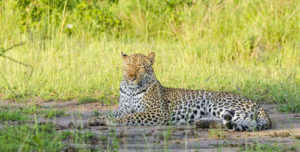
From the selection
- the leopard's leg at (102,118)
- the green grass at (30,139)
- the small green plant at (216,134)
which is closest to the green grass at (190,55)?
the leopard's leg at (102,118)

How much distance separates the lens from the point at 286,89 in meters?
9.57

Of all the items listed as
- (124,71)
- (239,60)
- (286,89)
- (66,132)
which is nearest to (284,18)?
(239,60)

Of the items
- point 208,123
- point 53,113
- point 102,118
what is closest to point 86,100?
point 53,113

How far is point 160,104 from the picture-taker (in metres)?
7.73

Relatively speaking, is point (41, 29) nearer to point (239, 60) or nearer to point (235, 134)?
point (239, 60)

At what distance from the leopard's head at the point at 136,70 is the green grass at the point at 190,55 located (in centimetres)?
185

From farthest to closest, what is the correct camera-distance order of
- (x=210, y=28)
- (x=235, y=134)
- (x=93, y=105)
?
(x=210, y=28), (x=93, y=105), (x=235, y=134)

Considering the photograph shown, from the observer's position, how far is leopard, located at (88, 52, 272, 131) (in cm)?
745

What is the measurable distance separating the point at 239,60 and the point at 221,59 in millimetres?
427

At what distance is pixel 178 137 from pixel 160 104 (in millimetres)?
1261

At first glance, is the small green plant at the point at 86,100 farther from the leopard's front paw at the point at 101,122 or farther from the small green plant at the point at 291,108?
the small green plant at the point at 291,108

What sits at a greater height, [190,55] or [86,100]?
[190,55]

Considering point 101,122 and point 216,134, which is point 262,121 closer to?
point 216,134

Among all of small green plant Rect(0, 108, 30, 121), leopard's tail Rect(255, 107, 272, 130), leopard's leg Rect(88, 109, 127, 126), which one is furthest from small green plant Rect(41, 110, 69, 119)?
leopard's tail Rect(255, 107, 272, 130)
